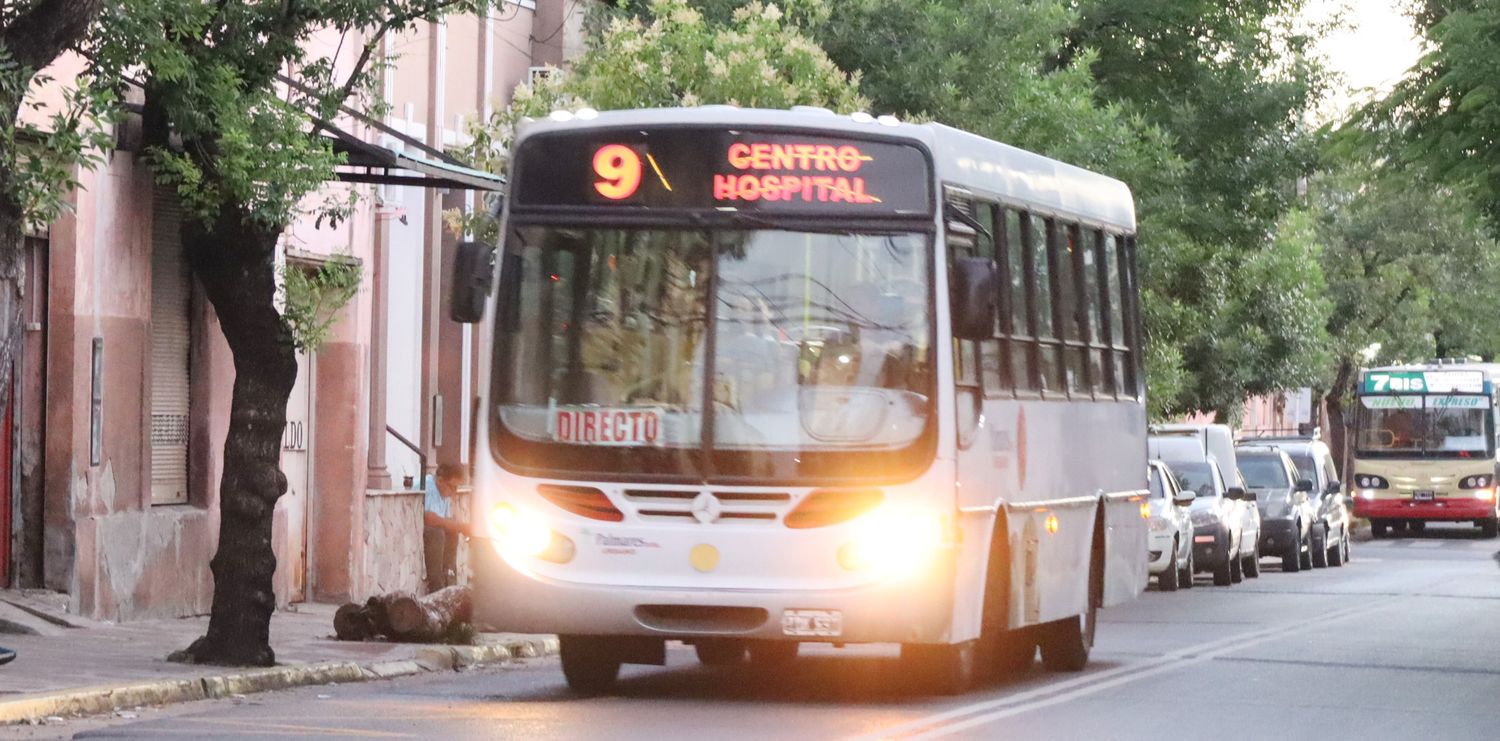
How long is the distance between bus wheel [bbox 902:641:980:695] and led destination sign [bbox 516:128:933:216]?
2450 mm

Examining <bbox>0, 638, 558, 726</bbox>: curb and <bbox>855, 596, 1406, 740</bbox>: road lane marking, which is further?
<bbox>0, 638, 558, 726</bbox>: curb

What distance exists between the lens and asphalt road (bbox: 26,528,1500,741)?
13.1m

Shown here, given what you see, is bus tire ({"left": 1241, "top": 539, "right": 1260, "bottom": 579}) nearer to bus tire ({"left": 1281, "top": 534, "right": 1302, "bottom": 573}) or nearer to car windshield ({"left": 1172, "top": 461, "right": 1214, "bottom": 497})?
bus tire ({"left": 1281, "top": 534, "right": 1302, "bottom": 573})

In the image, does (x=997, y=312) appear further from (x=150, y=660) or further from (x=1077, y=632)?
(x=150, y=660)

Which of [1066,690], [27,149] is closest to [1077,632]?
[1066,690]

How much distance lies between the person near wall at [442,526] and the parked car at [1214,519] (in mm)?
12585

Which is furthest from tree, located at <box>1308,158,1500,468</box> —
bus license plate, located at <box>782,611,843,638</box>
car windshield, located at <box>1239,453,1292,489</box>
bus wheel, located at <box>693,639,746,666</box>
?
bus license plate, located at <box>782,611,843,638</box>

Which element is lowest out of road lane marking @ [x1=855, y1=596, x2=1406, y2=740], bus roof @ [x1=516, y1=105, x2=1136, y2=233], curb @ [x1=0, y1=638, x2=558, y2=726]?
road lane marking @ [x1=855, y1=596, x2=1406, y2=740]

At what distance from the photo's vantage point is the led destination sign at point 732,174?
14258mm

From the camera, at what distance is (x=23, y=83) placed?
13.0 meters

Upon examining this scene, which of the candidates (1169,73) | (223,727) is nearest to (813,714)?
(223,727)

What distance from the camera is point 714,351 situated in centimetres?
1399

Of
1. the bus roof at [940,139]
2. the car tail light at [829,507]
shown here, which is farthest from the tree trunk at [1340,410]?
the car tail light at [829,507]

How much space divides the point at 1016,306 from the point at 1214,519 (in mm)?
17609
